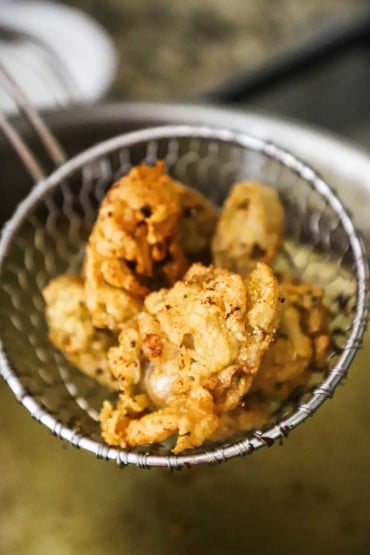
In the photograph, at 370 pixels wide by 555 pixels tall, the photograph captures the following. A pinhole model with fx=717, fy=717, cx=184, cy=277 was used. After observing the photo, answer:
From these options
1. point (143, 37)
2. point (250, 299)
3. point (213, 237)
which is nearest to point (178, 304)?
point (250, 299)

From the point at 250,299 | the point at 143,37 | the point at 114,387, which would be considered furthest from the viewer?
the point at 143,37

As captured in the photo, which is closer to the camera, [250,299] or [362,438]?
[250,299]

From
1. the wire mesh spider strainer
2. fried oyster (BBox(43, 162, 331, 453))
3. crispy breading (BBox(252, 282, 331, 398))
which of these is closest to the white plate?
the wire mesh spider strainer

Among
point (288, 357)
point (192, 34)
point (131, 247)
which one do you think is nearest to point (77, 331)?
point (131, 247)

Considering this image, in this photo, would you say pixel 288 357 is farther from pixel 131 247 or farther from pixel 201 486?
pixel 201 486

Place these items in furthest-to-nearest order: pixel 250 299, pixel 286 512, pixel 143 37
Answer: pixel 143 37 → pixel 286 512 → pixel 250 299

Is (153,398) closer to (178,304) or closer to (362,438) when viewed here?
(178,304)

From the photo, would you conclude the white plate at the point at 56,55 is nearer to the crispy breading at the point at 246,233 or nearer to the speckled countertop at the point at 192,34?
the speckled countertop at the point at 192,34
